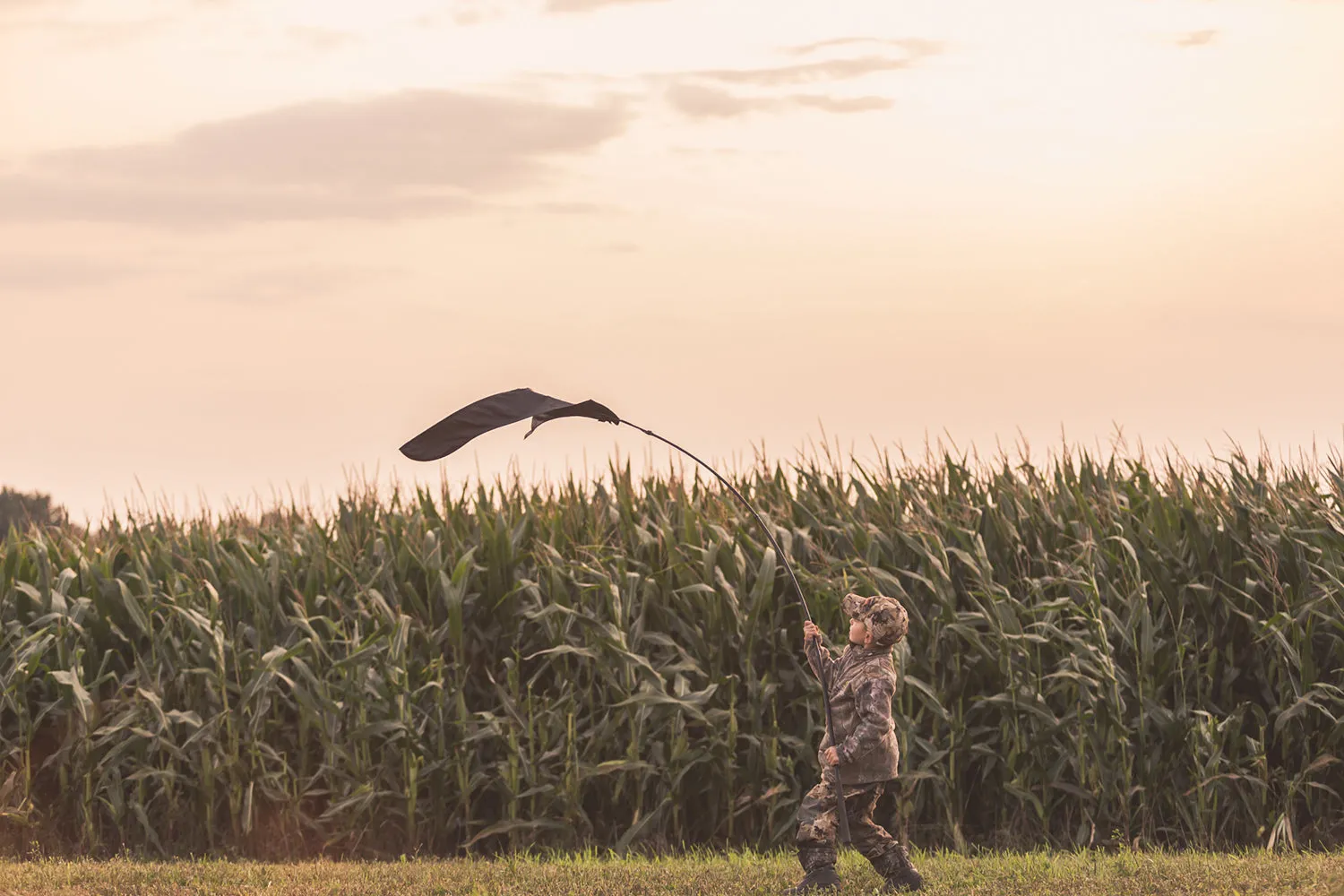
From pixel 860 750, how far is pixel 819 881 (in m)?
0.92

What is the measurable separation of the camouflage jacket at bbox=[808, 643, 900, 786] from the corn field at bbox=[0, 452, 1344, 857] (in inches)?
103

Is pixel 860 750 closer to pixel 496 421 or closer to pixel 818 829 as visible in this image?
pixel 818 829

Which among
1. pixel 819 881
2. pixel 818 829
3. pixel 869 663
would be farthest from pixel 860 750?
pixel 819 881

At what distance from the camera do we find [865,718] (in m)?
7.75

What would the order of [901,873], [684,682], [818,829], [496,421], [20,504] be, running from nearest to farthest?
[496,421] → [818,829] → [901,873] → [684,682] → [20,504]

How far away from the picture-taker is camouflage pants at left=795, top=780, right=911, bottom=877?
26.1 ft

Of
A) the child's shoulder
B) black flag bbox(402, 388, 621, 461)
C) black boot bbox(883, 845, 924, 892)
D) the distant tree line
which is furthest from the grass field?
the distant tree line

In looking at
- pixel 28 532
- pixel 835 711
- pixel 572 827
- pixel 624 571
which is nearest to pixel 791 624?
pixel 624 571

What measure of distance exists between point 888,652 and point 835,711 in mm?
445

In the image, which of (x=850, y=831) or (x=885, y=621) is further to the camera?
(x=850, y=831)

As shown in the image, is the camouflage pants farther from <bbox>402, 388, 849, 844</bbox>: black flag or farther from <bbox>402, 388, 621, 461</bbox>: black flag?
<bbox>402, 388, 621, 461</bbox>: black flag

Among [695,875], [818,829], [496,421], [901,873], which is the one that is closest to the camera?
[496,421]

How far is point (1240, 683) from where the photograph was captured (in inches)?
443

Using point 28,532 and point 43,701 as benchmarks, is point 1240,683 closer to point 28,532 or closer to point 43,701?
point 43,701
